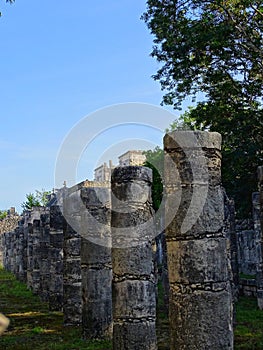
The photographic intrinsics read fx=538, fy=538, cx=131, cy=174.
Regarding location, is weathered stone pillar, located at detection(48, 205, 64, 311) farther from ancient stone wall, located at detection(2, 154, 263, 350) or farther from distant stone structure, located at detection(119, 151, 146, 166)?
distant stone structure, located at detection(119, 151, 146, 166)

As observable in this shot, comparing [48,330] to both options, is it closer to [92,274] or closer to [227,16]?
[92,274]

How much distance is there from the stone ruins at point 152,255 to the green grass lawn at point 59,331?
0.37 metres

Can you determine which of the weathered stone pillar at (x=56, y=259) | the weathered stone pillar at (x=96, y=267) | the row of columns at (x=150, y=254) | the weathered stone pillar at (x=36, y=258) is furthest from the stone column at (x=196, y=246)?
the weathered stone pillar at (x=36, y=258)

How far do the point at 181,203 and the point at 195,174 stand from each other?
296mm

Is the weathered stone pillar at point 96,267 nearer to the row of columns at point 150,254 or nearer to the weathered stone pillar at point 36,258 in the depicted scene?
the row of columns at point 150,254

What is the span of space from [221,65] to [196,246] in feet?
38.8

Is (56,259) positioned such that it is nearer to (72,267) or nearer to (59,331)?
(72,267)

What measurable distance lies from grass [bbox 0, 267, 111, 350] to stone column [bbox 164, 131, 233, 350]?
3532 millimetres

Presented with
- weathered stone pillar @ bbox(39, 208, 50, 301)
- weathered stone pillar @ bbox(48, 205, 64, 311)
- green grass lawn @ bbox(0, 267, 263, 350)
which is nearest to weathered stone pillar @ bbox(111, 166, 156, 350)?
green grass lawn @ bbox(0, 267, 263, 350)

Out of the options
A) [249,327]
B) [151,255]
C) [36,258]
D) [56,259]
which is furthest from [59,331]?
[36,258]

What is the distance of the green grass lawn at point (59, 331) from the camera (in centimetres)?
822

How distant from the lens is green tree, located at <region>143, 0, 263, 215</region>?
14938mm

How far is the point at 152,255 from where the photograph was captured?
7.26 metres

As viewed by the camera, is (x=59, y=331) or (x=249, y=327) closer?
(x=249, y=327)
